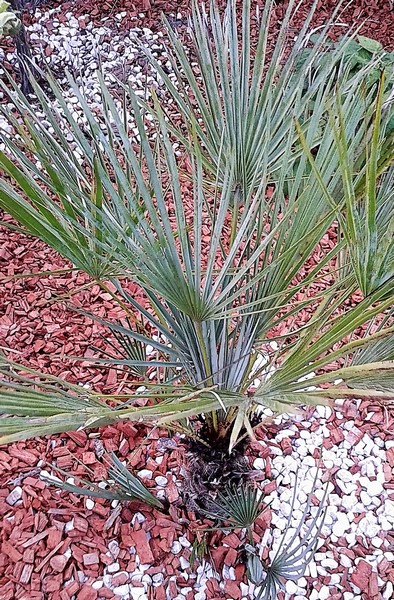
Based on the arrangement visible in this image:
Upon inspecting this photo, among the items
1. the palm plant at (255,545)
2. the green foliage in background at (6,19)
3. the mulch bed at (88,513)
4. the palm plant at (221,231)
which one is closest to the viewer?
the palm plant at (221,231)

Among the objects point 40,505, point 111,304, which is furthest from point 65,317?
point 40,505

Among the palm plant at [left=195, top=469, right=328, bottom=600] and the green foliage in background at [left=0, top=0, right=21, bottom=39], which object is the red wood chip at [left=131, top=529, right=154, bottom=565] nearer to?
the palm plant at [left=195, top=469, right=328, bottom=600]

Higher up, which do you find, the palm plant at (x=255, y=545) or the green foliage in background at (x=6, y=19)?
the green foliage in background at (x=6, y=19)

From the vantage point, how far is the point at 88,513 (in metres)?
1.20

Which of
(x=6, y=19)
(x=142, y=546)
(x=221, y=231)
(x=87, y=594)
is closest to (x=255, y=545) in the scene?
(x=142, y=546)

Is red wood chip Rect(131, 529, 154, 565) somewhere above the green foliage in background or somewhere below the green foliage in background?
below

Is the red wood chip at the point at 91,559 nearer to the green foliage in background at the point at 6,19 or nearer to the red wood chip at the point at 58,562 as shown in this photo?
the red wood chip at the point at 58,562

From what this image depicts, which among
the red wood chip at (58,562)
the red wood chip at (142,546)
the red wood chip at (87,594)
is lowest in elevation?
the red wood chip at (87,594)

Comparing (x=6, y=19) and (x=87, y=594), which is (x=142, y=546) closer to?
(x=87, y=594)

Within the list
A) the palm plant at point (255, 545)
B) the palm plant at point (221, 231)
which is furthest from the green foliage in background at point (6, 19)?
the palm plant at point (255, 545)

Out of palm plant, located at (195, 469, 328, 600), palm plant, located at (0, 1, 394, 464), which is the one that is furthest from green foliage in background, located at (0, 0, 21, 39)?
palm plant, located at (195, 469, 328, 600)

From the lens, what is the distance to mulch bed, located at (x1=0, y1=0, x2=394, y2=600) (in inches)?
44.3

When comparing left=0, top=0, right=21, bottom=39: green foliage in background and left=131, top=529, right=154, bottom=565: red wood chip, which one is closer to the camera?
left=131, top=529, right=154, bottom=565: red wood chip

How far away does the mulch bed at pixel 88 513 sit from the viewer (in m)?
1.12
